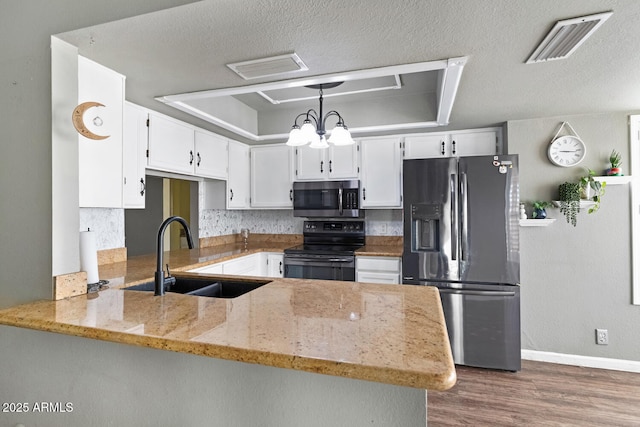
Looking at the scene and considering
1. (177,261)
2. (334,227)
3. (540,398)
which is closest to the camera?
(540,398)

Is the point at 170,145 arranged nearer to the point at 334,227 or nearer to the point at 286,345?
the point at 334,227

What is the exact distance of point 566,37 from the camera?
1603 mm

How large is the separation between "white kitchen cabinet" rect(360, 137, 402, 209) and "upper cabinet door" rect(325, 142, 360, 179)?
77mm

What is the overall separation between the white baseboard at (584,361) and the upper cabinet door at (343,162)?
238 cm

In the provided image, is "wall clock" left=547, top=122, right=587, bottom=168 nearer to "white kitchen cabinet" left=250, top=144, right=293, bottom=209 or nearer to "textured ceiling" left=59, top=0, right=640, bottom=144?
"textured ceiling" left=59, top=0, right=640, bottom=144

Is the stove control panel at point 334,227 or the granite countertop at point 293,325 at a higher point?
the stove control panel at point 334,227

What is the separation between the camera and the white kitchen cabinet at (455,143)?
3.34 m

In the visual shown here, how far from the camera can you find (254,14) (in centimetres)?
138

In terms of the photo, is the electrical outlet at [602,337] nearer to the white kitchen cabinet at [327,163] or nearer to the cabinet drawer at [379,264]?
the cabinet drawer at [379,264]

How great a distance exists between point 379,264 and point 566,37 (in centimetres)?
225

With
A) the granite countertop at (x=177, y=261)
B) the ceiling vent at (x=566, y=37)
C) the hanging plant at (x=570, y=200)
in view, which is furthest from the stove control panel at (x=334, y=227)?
the ceiling vent at (x=566, y=37)

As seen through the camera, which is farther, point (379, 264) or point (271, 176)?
point (271, 176)

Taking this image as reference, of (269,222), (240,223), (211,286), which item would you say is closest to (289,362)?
(211,286)

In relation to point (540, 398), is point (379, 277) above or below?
above
